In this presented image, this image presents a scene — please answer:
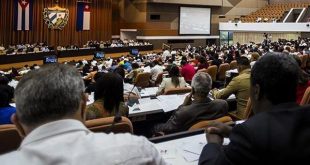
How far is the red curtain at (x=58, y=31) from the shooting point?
64.7 feet

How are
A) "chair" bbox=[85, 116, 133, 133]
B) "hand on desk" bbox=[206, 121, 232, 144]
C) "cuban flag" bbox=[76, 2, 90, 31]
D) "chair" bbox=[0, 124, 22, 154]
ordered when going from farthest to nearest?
"cuban flag" bbox=[76, 2, 90, 31]
"chair" bbox=[0, 124, 22, 154]
"chair" bbox=[85, 116, 133, 133]
"hand on desk" bbox=[206, 121, 232, 144]

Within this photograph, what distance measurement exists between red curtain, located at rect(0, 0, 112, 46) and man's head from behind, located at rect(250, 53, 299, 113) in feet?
63.6

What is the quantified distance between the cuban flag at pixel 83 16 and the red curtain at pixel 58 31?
36 centimetres

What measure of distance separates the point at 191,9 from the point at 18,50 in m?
14.7

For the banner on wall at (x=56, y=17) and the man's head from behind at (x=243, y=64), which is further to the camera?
the banner on wall at (x=56, y=17)

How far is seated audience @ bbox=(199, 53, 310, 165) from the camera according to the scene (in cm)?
158

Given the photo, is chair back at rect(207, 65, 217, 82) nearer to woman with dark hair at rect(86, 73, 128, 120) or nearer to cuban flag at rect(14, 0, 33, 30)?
woman with dark hair at rect(86, 73, 128, 120)

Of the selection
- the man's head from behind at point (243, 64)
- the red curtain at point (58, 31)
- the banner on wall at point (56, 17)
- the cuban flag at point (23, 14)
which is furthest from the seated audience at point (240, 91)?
the banner on wall at point (56, 17)

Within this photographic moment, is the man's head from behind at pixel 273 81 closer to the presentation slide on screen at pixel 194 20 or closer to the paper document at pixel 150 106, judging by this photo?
the paper document at pixel 150 106

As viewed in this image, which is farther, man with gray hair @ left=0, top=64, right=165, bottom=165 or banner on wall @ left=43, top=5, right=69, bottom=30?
banner on wall @ left=43, top=5, right=69, bottom=30

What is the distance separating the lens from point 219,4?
2942 cm

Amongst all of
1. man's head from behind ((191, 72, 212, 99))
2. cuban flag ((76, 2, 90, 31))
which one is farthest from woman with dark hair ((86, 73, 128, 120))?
cuban flag ((76, 2, 90, 31))

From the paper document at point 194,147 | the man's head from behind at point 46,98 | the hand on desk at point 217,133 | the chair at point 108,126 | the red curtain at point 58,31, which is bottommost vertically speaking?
the paper document at point 194,147

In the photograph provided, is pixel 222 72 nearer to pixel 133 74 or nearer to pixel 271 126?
pixel 133 74
